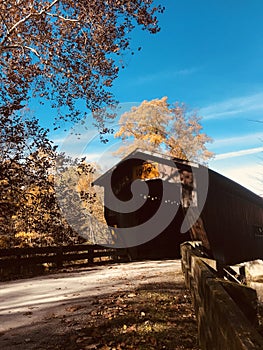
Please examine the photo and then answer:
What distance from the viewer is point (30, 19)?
1075 cm

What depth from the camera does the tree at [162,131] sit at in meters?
29.1

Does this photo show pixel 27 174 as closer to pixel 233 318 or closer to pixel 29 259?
pixel 29 259

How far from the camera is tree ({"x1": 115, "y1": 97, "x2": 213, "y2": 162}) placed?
29.1 m

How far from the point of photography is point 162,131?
29922mm

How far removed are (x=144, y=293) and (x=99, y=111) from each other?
843 centimetres

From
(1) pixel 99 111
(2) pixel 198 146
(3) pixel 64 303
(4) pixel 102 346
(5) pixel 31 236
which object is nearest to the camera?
(4) pixel 102 346

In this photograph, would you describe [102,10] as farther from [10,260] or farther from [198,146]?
[198,146]

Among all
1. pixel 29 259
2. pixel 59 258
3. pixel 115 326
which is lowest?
pixel 115 326

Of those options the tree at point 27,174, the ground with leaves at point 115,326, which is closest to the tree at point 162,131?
the tree at point 27,174

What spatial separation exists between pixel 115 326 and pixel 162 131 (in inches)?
1049

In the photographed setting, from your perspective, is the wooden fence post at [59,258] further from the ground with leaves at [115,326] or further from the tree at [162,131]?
the tree at [162,131]

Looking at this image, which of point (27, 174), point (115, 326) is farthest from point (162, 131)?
point (115, 326)

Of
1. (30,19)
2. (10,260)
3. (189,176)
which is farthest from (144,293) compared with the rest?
(30,19)

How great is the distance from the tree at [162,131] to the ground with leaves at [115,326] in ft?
77.1
